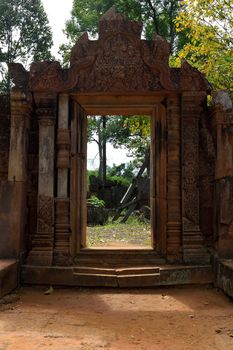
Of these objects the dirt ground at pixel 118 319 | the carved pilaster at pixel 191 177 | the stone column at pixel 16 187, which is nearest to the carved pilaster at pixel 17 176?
the stone column at pixel 16 187

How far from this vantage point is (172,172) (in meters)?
6.63

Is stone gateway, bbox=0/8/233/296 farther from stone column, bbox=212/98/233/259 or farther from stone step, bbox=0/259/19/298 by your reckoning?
stone step, bbox=0/259/19/298

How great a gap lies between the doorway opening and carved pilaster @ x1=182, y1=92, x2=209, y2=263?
1.21m

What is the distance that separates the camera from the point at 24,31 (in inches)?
916

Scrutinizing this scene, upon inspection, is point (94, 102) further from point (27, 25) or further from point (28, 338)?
point (27, 25)

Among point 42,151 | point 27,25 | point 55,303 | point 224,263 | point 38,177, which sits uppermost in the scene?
point 27,25

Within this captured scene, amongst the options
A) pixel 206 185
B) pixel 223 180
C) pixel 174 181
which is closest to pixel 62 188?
pixel 174 181

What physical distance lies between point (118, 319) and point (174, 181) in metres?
2.62

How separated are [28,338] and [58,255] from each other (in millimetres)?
2563

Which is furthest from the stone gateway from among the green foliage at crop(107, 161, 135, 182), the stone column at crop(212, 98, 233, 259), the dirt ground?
the green foliage at crop(107, 161, 135, 182)

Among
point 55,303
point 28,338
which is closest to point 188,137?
point 55,303

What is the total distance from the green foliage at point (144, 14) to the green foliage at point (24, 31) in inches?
63.6

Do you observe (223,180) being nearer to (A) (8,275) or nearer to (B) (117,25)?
(B) (117,25)

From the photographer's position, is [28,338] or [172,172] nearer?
[28,338]
